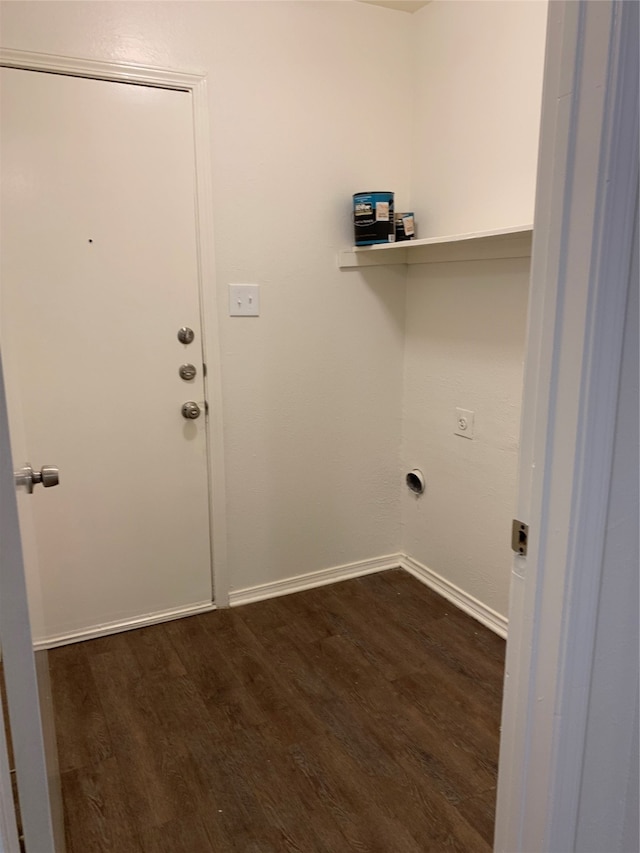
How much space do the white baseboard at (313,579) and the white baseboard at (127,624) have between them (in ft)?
0.50

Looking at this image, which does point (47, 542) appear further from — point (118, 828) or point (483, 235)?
point (483, 235)

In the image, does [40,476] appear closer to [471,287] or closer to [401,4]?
[471,287]

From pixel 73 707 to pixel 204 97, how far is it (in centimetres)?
218

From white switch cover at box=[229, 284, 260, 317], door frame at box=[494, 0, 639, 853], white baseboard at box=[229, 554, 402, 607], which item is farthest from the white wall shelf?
white baseboard at box=[229, 554, 402, 607]

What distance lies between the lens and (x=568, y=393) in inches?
34.1

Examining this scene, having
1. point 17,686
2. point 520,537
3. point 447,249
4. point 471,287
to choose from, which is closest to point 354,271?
point 447,249

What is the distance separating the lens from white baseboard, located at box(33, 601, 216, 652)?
243cm

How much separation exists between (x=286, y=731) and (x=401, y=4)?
275 centimetres

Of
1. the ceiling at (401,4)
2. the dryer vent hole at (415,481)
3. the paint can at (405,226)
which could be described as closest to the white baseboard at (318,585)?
the dryer vent hole at (415,481)

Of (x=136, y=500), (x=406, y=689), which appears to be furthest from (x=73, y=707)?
(x=406, y=689)

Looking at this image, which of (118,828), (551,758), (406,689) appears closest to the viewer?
(551,758)

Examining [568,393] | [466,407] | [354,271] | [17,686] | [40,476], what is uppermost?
[354,271]

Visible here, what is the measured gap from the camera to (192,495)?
101 inches

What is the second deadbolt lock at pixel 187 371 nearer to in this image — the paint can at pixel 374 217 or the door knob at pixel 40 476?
the paint can at pixel 374 217
